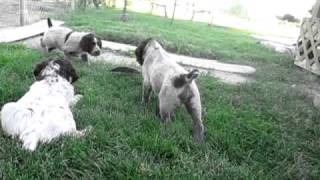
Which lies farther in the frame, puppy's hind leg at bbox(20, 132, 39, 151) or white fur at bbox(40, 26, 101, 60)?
white fur at bbox(40, 26, 101, 60)

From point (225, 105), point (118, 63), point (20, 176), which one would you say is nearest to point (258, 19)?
point (118, 63)

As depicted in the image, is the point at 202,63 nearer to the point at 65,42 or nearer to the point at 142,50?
the point at 65,42

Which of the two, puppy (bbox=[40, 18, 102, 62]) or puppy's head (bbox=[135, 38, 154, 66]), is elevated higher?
puppy's head (bbox=[135, 38, 154, 66])

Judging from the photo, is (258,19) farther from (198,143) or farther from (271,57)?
(198,143)

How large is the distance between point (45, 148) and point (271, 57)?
7.65 m

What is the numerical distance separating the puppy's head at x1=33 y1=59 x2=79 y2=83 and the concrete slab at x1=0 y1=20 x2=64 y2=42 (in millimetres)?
3678

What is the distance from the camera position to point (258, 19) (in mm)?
20906

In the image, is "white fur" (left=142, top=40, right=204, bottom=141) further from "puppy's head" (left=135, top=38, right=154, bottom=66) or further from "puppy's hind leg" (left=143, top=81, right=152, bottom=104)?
"puppy's head" (left=135, top=38, right=154, bottom=66)

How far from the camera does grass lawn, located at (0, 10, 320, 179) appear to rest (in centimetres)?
329

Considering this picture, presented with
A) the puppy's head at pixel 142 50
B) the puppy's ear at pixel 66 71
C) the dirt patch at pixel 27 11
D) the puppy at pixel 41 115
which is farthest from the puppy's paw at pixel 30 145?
the dirt patch at pixel 27 11

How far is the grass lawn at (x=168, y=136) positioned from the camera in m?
3.29

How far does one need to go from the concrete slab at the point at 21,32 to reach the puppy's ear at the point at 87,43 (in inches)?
82.5

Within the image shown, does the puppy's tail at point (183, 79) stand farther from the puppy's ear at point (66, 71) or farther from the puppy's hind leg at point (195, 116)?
the puppy's ear at point (66, 71)

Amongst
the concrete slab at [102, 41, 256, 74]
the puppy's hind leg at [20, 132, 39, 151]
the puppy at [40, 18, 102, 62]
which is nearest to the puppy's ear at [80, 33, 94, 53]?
the puppy at [40, 18, 102, 62]
